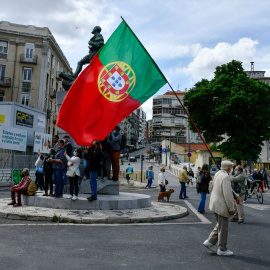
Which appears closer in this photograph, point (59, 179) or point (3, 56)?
point (59, 179)

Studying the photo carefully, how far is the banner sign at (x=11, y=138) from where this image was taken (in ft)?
61.1

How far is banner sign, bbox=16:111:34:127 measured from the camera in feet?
84.7

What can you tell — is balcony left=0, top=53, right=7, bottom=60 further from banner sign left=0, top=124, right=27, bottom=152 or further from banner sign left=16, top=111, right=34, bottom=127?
banner sign left=0, top=124, right=27, bottom=152

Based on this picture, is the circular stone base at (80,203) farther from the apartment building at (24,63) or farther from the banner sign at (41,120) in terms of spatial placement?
the apartment building at (24,63)

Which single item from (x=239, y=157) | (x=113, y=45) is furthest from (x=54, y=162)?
(x=239, y=157)

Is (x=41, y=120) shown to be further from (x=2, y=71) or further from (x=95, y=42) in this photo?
(x=95, y=42)

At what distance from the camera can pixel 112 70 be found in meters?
8.93

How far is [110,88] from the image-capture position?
8844 millimetres

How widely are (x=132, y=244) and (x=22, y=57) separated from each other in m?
42.4

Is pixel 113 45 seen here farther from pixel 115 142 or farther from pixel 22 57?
pixel 22 57

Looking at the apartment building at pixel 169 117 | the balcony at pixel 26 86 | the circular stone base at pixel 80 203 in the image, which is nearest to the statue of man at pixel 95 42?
the circular stone base at pixel 80 203

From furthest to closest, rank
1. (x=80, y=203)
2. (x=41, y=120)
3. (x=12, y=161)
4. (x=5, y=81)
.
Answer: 1. (x=5, y=81)
2. (x=41, y=120)
3. (x=12, y=161)
4. (x=80, y=203)

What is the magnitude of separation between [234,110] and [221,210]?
29.9m

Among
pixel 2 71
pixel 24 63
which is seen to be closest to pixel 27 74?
pixel 24 63
